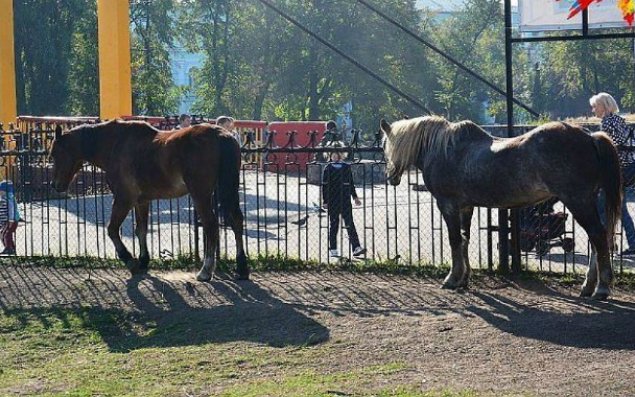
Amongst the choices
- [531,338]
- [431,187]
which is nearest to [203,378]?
[531,338]

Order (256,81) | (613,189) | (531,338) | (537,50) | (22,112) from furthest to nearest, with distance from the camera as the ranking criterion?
(537,50)
(256,81)
(22,112)
(613,189)
(531,338)

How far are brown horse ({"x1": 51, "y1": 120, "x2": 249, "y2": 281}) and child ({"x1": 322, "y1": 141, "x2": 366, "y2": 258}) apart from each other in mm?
1864

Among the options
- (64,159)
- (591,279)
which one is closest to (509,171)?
(591,279)

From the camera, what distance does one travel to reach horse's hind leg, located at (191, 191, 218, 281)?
35.4ft

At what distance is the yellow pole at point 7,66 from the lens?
2695 centimetres

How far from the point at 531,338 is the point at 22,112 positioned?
136ft

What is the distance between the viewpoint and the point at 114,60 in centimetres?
2352

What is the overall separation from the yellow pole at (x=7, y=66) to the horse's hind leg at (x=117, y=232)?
54.1ft

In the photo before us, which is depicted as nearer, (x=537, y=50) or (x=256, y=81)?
(x=256, y=81)

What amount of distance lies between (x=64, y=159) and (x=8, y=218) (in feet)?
5.45

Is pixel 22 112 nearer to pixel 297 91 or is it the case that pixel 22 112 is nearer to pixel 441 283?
pixel 297 91

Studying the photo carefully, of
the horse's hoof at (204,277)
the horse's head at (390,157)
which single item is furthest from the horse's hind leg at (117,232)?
the horse's head at (390,157)

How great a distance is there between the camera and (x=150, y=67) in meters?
48.1

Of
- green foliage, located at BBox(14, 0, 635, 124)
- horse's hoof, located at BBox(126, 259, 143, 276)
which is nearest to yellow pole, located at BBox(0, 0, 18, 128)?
green foliage, located at BBox(14, 0, 635, 124)
